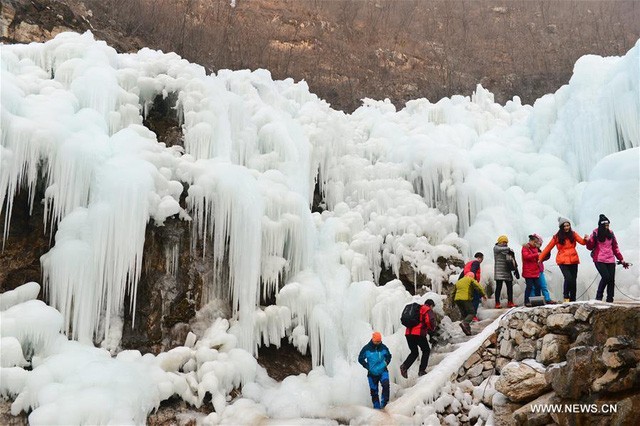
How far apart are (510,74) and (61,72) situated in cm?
1898

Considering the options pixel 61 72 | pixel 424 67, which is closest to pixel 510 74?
pixel 424 67

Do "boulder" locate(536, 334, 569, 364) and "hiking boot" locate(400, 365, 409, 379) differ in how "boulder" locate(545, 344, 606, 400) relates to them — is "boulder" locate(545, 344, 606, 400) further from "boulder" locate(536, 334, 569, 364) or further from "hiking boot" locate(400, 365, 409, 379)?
"hiking boot" locate(400, 365, 409, 379)

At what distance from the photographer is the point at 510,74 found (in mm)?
22203

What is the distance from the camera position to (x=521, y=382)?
517 cm

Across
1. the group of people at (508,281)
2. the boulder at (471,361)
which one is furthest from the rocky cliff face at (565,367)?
the group of people at (508,281)

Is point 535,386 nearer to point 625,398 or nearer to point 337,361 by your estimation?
point 625,398

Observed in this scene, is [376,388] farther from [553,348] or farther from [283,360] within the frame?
[553,348]

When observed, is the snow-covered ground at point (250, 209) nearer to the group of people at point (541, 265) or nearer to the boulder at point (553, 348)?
the group of people at point (541, 265)

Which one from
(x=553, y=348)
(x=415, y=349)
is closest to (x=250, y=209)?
(x=415, y=349)

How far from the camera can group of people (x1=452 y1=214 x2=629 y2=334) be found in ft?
20.7

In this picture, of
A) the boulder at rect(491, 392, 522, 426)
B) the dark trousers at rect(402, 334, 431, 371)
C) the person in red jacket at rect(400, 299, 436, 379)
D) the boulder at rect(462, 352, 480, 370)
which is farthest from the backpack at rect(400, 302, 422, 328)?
the boulder at rect(491, 392, 522, 426)

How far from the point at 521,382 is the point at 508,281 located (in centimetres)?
250

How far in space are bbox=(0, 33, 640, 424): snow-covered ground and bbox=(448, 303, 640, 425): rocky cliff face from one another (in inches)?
38.4

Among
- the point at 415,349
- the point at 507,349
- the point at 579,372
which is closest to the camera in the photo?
the point at 579,372
